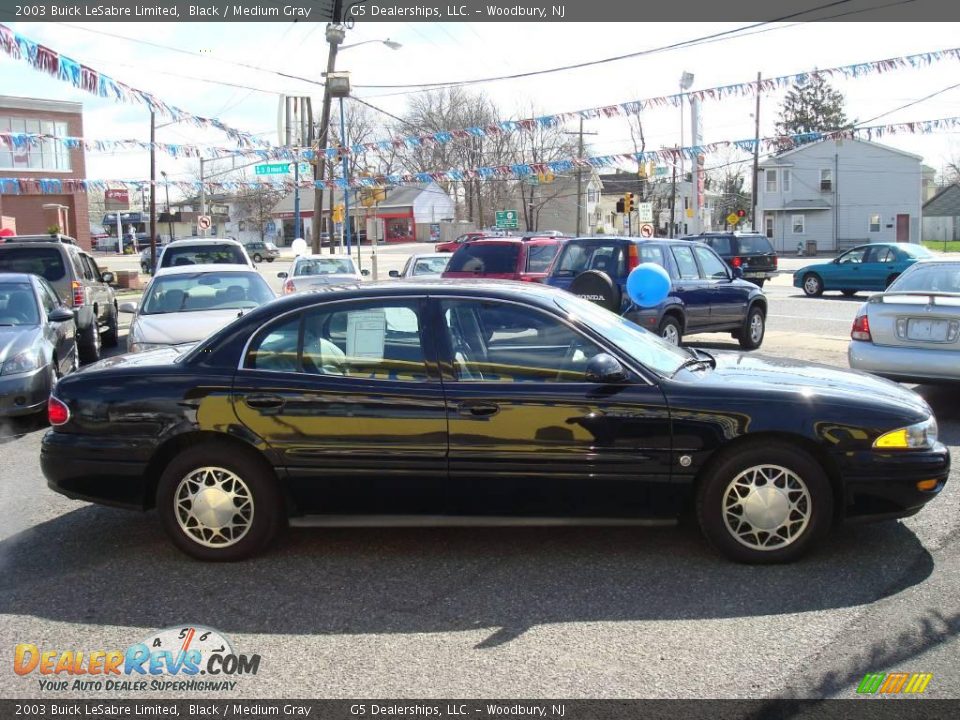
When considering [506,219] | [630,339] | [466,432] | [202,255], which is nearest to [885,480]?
[630,339]

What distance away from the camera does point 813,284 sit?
25.6m

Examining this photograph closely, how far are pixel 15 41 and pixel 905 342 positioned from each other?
10064mm

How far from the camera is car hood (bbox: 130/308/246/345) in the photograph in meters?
10.1

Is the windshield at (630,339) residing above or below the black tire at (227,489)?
above

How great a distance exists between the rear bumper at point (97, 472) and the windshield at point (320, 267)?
14.1 meters

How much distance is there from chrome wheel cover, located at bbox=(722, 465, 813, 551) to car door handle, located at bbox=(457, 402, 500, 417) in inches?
50.1

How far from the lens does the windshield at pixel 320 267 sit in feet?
63.4

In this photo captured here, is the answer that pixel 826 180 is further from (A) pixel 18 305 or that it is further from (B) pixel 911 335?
(A) pixel 18 305

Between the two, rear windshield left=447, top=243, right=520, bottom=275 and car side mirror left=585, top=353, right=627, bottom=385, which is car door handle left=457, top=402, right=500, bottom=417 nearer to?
car side mirror left=585, top=353, right=627, bottom=385

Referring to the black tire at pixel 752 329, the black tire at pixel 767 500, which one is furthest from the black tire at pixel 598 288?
the black tire at pixel 767 500

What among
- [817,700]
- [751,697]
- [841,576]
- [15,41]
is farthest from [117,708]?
[15,41]

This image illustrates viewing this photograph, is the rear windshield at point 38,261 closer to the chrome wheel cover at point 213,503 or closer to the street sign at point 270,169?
the chrome wheel cover at point 213,503

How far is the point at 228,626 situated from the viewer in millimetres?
4383

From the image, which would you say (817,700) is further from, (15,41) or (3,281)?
(15,41)
